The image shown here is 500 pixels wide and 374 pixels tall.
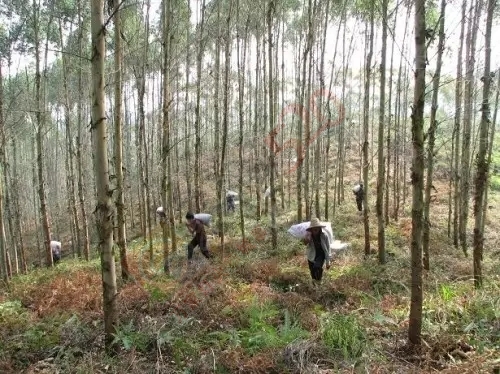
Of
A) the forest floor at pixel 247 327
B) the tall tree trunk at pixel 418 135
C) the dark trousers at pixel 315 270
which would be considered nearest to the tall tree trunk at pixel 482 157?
the forest floor at pixel 247 327

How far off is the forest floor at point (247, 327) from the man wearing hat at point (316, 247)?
274 millimetres

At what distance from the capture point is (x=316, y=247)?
271 inches

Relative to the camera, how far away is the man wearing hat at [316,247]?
22.3ft

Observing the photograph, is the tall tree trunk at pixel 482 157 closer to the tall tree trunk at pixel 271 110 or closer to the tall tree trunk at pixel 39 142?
the tall tree trunk at pixel 271 110

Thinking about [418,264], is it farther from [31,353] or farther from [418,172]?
[31,353]

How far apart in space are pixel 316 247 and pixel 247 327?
8.12 ft

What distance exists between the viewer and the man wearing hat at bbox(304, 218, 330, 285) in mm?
6809

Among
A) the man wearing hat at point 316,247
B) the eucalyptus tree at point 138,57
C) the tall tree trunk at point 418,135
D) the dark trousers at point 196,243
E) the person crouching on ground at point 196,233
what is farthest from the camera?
the dark trousers at point 196,243

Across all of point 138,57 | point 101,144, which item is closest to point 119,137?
point 101,144

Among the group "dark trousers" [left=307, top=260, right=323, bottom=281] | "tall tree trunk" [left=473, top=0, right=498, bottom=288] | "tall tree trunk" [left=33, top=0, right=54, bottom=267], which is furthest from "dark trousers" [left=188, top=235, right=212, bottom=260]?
"tall tree trunk" [left=473, top=0, right=498, bottom=288]

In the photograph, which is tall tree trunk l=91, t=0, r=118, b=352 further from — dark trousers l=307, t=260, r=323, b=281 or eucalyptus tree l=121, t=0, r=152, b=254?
dark trousers l=307, t=260, r=323, b=281

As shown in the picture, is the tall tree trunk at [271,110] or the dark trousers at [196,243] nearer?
the dark trousers at [196,243]

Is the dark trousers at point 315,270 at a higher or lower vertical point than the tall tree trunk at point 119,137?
lower

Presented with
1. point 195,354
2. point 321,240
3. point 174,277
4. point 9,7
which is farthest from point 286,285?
point 9,7
